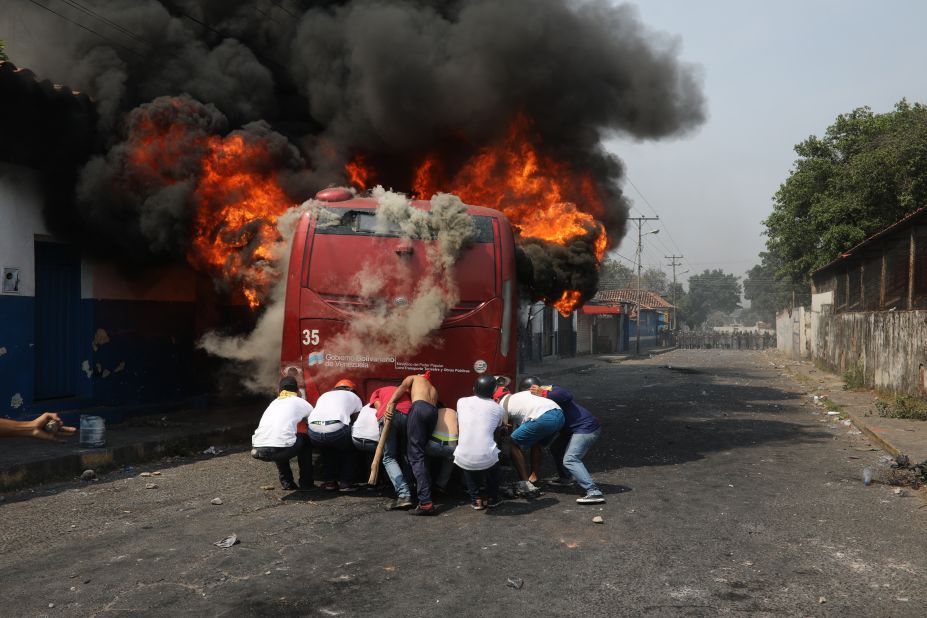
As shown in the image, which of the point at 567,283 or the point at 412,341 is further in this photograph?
the point at 567,283

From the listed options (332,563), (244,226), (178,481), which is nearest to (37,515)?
(178,481)

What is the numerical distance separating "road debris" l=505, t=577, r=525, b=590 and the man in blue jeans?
249 cm

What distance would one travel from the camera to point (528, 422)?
298 inches

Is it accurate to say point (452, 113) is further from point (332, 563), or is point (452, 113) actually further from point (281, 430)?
point (332, 563)

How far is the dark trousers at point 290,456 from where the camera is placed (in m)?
7.20

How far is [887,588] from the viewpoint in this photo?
15.6ft

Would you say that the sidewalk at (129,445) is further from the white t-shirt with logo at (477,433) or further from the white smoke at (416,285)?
the white t-shirt with logo at (477,433)

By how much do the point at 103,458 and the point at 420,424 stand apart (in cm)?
455

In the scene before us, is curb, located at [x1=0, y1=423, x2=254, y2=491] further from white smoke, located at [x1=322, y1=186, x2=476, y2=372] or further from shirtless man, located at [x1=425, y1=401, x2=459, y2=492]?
shirtless man, located at [x1=425, y1=401, x2=459, y2=492]

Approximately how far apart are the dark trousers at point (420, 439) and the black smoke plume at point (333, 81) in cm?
471

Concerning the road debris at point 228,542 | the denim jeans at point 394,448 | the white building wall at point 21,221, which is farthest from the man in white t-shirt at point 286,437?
the white building wall at point 21,221

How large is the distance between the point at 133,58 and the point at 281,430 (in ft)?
30.4

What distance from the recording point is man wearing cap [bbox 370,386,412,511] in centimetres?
700

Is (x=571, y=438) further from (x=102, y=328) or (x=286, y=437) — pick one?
(x=102, y=328)
